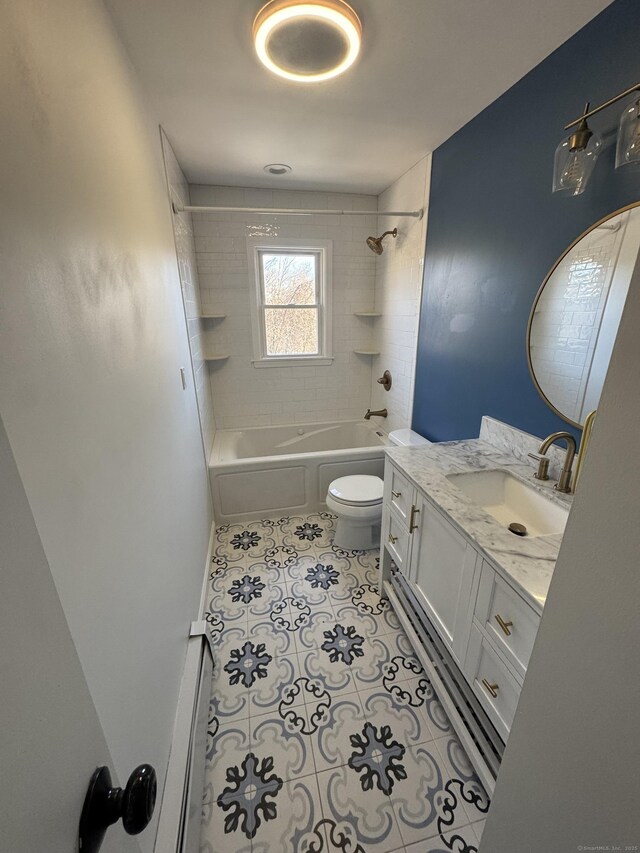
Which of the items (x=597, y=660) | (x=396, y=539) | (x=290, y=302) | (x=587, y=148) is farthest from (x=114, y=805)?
(x=290, y=302)

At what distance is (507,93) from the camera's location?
146cm

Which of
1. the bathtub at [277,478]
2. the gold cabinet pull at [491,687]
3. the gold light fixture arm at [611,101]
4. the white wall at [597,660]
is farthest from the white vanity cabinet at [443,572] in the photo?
the gold light fixture arm at [611,101]

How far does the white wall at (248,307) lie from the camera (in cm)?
276

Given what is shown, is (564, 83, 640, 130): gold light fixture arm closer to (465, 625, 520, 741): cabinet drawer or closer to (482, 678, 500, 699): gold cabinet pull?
(465, 625, 520, 741): cabinet drawer

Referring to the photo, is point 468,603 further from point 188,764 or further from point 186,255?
point 186,255

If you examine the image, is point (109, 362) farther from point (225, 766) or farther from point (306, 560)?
point (306, 560)

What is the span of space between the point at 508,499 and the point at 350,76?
189 cm

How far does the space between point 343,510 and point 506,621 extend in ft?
4.09

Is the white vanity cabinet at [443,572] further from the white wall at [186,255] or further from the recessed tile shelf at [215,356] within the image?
the recessed tile shelf at [215,356]

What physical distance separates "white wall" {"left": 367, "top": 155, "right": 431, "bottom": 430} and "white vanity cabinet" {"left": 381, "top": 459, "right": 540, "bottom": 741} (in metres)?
1.27

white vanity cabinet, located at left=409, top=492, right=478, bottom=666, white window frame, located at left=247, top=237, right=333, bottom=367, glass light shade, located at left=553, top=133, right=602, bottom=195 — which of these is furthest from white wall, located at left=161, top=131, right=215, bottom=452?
glass light shade, located at left=553, top=133, right=602, bottom=195

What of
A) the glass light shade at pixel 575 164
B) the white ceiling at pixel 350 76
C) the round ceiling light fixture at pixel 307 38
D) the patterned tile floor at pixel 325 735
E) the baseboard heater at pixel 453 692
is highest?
the white ceiling at pixel 350 76

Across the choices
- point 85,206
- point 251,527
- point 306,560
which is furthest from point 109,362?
point 251,527

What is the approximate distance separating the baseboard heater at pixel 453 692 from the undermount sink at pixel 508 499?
1.82 ft
